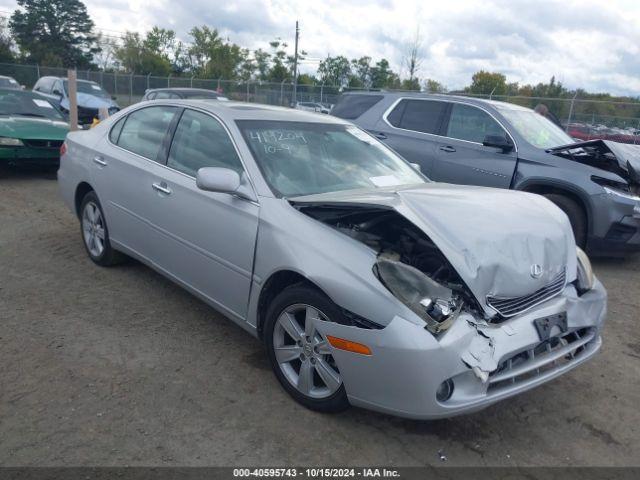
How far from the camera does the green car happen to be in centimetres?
830

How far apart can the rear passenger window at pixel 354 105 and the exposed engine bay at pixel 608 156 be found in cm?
277

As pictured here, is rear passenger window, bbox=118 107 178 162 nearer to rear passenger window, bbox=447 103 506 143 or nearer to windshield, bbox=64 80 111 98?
rear passenger window, bbox=447 103 506 143

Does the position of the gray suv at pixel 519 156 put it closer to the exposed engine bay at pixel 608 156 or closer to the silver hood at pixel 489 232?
the exposed engine bay at pixel 608 156

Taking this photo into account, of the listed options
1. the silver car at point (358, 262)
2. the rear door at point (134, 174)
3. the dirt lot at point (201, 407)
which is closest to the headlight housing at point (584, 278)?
the silver car at point (358, 262)

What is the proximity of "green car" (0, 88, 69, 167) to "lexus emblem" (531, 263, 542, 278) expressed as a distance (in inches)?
314

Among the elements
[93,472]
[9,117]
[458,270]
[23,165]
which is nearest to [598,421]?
[458,270]

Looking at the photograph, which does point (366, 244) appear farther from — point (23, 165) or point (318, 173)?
point (23, 165)

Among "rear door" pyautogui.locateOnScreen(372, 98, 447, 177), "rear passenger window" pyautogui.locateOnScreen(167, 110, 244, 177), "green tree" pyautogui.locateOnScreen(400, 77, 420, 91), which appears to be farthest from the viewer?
"green tree" pyautogui.locateOnScreen(400, 77, 420, 91)

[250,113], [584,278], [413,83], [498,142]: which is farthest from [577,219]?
[413,83]

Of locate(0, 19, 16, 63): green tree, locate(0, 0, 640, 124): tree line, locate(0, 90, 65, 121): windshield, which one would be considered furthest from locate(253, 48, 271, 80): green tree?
locate(0, 90, 65, 121): windshield

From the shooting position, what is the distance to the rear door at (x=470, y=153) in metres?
6.62

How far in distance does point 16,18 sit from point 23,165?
2452 inches

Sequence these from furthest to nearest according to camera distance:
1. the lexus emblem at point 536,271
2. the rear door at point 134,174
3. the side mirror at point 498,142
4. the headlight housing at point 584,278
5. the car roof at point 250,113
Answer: the side mirror at point 498,142, the rear door at point 134,174, the car roof at point 250,113, the headlight housing at point 584,278, the lexus emblem at point 536,271

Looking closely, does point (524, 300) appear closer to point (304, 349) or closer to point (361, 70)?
point (304, 349)
